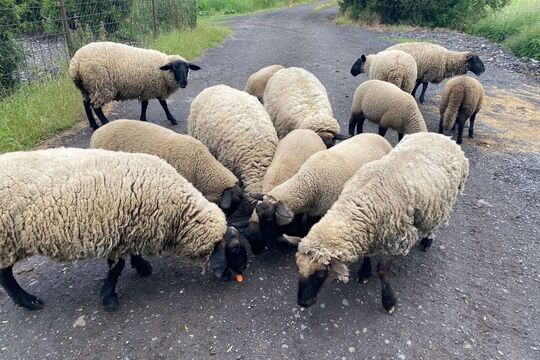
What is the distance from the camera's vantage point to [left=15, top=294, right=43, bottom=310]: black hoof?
3533mm

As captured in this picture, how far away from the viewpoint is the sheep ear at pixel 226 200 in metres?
4.40

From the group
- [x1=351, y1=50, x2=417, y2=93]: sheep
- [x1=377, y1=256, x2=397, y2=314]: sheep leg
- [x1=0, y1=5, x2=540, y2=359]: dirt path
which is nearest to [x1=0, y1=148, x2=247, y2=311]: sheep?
[x1=0, y1=5, x2=540, y2=359]: dirt path

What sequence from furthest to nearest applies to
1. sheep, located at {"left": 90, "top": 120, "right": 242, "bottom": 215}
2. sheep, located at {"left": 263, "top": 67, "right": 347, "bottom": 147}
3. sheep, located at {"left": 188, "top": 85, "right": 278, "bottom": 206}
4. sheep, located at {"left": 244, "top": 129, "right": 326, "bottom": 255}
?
sheep, located at {"left": 263, "top": 67, "right": 347, "bottom": 147}, sheep, located at {"left": 188, "top": 85, "right": 278, "bottom": 206}, sheep, located at {"left": 90, "top": 120, "right": 242, "bottom": 215}, sheep, located at {"left": 244, "top": 129, "right": 326, "bottom": 255}

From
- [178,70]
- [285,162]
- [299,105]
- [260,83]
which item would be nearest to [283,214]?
[285,162]

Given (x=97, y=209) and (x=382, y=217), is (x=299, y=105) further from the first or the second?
(x=97, y=209)

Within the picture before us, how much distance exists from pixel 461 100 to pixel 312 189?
4.34 m

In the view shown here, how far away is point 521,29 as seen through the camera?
1519cm

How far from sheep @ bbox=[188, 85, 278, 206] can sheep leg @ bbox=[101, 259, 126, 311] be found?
1.66m

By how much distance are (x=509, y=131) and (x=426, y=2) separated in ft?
46.6

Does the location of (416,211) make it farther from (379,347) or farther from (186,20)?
(186,20)

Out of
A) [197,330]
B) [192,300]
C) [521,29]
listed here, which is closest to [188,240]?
[192,300]

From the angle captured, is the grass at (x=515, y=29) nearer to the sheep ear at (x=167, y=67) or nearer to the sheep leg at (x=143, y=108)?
the sheep ear at (x=167, y=67)

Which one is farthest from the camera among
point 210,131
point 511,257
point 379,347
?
point 210,131

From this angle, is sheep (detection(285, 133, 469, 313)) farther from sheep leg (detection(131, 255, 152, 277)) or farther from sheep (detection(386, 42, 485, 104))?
sheep (detection(386, 42, 485, 104))
